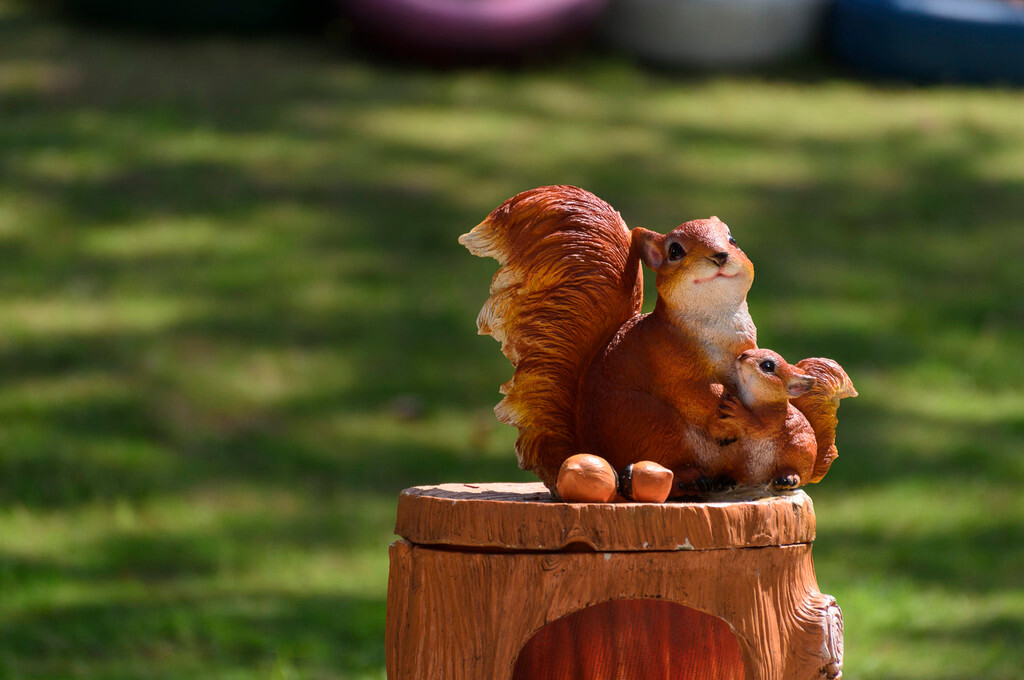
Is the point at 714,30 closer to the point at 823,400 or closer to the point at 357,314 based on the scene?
the point at 357,314

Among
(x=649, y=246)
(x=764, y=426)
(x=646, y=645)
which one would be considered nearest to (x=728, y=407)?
(x=764, y=426)

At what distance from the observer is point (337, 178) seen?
230 inches

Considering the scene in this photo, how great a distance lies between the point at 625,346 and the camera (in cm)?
195

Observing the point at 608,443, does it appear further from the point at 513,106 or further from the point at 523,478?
the point at 513,106

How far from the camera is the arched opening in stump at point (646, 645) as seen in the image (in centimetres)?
200

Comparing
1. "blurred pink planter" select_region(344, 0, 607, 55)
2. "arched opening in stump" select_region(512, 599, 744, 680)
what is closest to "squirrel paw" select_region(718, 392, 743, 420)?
"arched opening in stump" select_region(512, 599, 744, 680)

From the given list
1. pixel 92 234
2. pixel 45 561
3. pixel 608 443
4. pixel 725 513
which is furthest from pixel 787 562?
pixel 92 234

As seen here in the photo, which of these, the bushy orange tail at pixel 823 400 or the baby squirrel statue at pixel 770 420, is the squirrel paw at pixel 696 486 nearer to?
the baby squirrel statue at pixel 770 420

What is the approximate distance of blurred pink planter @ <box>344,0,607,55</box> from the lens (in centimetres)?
Result: 626

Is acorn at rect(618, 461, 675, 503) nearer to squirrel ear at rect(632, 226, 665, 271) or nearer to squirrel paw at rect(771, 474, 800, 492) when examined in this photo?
squirrel paw at rect(771, 474, 800, 492)

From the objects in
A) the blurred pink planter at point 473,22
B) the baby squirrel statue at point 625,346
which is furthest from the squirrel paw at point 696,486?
the blurred pink planter at point 473,22

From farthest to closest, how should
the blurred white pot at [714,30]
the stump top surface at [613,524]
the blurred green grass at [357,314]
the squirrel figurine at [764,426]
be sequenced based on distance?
the blurred white pot at [714,30]
the blurred green grass at [357,314]
the squirrel figurine at [764,426]
the stump top surface at [613,524]

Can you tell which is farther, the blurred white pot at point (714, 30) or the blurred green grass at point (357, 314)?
the blurred white pot at point (714, 30)

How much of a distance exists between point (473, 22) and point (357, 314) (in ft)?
6.91
